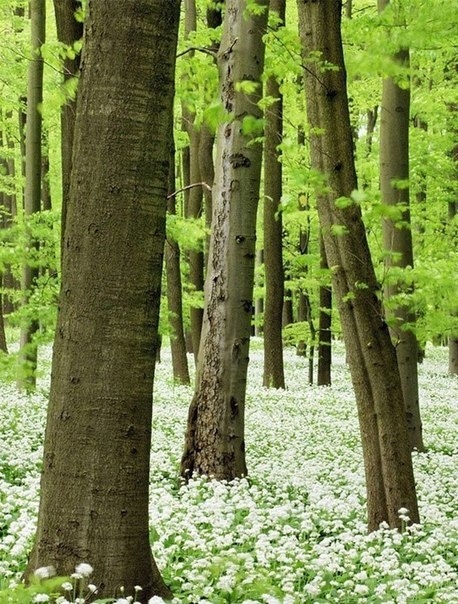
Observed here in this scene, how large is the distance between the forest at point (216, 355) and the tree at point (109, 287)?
10mm

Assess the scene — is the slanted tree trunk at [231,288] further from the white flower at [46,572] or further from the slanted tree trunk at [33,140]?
the slanted tree trunk at [33,140]

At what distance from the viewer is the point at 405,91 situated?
11.3 metres

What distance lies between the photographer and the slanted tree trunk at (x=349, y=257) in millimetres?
6684

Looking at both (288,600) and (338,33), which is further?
(338,33)

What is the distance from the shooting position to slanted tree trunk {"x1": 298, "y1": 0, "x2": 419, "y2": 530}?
6.68 m

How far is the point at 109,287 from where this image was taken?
3.68 meters

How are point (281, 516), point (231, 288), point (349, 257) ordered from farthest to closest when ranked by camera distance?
1. point (231, 288)
2. point (281, 516)
3. point (349, 257)

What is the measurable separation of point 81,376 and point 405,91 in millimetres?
8999

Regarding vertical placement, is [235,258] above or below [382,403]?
above

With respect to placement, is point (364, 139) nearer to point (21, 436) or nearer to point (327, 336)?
point (327, 336)

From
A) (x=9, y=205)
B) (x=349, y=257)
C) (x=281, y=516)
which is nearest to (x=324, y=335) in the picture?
(x=281, y=516)

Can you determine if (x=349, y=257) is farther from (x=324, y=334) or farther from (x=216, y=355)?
(x=324, y=334)

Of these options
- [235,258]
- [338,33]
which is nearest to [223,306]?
[235,258]

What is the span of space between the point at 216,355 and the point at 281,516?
2389 millimetres
